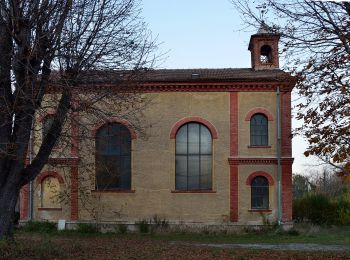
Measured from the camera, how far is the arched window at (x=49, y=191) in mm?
29938

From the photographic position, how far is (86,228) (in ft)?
95.0

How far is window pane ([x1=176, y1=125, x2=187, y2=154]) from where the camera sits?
30.1 meters

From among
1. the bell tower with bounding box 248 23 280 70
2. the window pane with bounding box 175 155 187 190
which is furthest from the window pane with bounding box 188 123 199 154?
the bell tower with bounding box 248 23 280 70

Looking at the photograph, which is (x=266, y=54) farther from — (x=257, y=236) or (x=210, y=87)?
(x=257, y=236)

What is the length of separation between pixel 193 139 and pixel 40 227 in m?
9.55

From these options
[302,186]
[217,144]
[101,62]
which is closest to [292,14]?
[101,62]

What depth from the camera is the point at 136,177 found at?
29.8 metres

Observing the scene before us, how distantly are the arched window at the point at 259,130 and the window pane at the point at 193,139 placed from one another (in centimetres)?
300

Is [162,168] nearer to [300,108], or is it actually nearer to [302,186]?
[300,108]

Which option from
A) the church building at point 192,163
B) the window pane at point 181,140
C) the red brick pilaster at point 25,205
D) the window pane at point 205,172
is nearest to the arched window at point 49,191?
the church building at point 192,163

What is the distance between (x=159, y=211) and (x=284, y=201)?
22.3 ft

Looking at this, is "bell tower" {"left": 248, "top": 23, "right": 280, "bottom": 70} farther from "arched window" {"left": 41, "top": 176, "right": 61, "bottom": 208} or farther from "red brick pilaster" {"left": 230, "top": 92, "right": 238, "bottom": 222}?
"arched window" {"left": 41, "top": 176, "right": 61, "bottom": 208}

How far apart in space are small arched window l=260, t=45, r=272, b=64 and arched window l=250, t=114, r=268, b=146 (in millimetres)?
4250

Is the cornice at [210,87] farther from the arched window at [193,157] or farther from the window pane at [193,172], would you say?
the window pane at [193,172]
